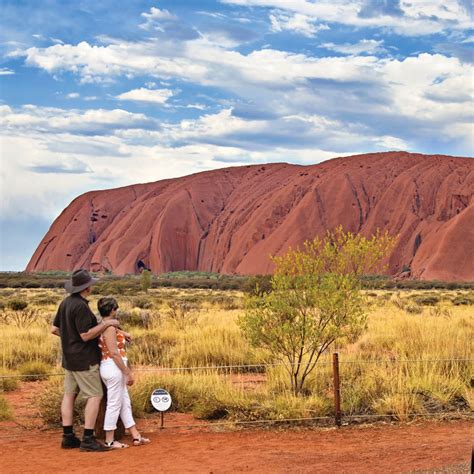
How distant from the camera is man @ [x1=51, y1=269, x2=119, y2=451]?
26.7ft

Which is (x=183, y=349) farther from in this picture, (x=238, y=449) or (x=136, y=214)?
(x=136, y=214)

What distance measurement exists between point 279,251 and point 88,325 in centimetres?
7294

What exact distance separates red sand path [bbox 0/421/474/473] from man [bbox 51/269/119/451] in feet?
1.48

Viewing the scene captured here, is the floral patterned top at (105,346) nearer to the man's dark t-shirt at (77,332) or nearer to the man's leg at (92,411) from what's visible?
the man's dark t-shirt at (77,332)

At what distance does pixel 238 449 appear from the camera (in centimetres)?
847

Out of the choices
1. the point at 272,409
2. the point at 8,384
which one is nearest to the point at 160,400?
the point at 272,409

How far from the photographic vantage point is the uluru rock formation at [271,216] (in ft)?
250

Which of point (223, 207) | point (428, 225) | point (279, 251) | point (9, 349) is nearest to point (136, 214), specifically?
point (223, 207)

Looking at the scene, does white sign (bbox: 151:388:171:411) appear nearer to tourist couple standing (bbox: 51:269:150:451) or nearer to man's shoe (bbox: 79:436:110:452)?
tourist couple standing (bbox: 51:269:150:451)

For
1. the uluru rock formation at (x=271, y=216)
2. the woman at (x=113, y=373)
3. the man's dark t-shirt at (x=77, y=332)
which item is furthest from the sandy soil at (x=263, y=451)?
the uluru rock formation at (x=271, y=216)

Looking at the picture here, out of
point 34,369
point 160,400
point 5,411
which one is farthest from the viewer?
point 34,369

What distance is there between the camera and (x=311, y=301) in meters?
11.3

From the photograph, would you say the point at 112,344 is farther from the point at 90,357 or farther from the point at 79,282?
the point at 79,282

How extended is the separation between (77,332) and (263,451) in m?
2.45
